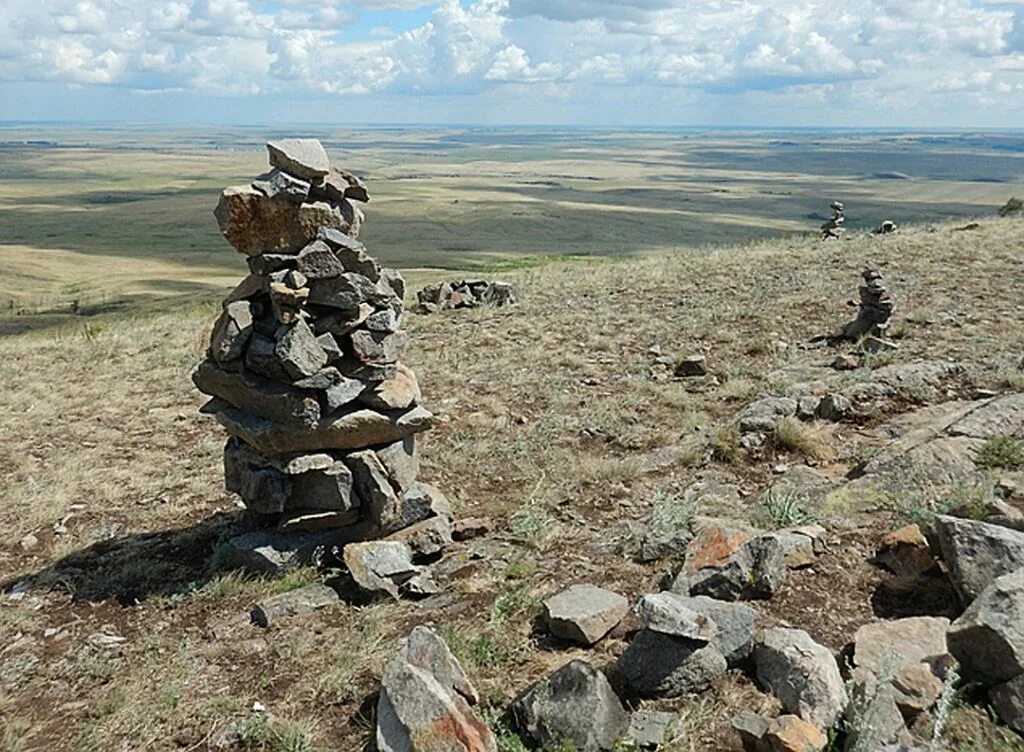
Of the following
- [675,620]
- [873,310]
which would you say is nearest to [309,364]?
[675,620]

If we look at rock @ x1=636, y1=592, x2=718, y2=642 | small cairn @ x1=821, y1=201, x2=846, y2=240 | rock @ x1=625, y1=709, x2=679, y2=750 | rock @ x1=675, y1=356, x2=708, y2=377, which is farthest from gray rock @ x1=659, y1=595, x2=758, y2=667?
small cairn @ x1=821, y1=201, x2=846, y2=240

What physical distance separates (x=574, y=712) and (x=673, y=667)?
0.70 metres

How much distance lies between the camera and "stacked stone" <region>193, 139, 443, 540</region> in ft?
24.7

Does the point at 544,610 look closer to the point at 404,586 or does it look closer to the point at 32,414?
the point at 404,586

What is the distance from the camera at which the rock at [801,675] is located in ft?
14.3

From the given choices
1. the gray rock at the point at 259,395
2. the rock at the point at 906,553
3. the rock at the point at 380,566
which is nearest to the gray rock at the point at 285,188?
the gray rock at the point at 259,395

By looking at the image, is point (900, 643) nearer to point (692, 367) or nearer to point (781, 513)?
point (781, 513)

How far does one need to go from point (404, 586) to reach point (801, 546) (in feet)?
10.6

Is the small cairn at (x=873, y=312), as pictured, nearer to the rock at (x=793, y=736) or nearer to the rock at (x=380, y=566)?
the rock at (x=380, y=566)

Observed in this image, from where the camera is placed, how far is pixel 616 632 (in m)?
5.68

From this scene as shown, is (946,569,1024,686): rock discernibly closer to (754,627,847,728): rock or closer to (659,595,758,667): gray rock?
(754,627,847,728): rock

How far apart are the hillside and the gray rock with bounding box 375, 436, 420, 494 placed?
79cm

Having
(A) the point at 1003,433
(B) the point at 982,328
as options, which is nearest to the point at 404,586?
(A) the point at 1003,433

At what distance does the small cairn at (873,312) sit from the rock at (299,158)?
31.3 ft
